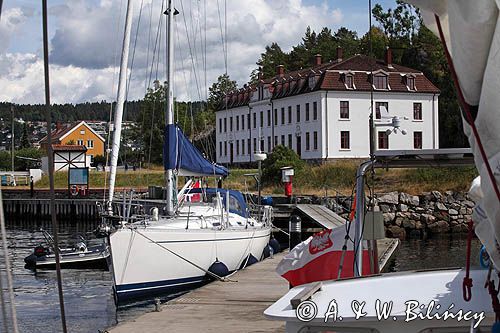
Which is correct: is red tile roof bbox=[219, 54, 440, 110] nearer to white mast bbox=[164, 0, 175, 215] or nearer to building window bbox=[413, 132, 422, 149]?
building window bbox=[413, 132, 422, 149]

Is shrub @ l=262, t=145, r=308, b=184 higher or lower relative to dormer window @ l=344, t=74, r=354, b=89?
lower

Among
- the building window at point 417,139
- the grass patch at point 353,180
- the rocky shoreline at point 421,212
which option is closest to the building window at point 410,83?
the building window at point 417,139

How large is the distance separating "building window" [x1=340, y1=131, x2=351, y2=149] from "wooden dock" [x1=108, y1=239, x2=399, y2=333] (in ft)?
169

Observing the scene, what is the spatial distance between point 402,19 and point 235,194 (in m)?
71.6

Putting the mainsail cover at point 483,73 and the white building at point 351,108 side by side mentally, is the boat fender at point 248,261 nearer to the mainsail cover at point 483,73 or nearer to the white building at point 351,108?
the mainsail cover at point 483,73

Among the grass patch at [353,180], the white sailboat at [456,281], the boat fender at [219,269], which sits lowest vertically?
the boat fender at [219,269]

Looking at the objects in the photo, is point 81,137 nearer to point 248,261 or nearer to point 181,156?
point 248,261

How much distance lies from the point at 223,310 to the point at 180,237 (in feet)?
18.5

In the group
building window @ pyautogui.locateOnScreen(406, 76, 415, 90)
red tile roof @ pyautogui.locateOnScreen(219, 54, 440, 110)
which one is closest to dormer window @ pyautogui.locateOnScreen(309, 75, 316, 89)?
red tile roof @ pyautogui.locateOnScreen(219, 54, 440, 110)

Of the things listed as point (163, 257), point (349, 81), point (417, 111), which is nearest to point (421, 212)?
point (349, 81)

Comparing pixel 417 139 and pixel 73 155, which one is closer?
pixel 417 139

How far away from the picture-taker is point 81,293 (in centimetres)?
2378

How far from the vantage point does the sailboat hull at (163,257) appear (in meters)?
19.6

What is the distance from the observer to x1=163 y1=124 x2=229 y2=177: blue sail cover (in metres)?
22.5
